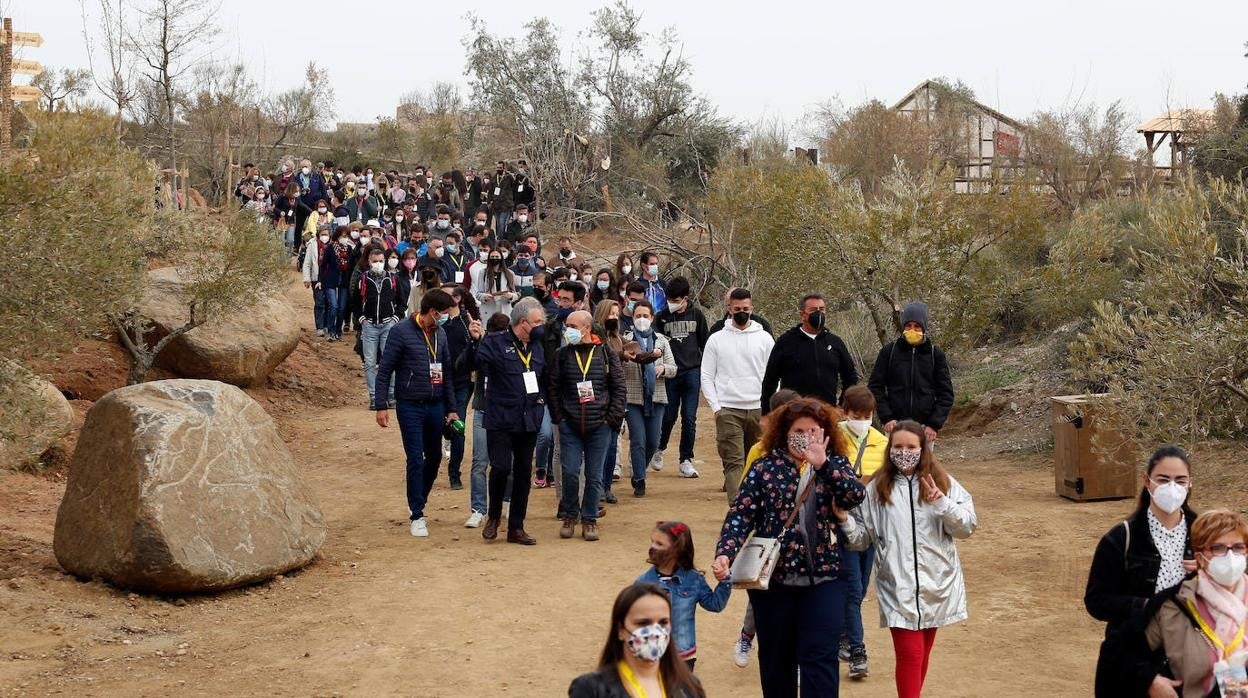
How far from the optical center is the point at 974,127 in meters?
51.3

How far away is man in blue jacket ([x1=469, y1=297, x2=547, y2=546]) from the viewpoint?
10.9 m

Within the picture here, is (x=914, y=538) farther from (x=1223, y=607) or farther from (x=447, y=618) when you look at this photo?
(x=447, y=618)

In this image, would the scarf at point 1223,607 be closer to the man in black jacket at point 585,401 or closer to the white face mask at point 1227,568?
the white face mask at point 1227,568

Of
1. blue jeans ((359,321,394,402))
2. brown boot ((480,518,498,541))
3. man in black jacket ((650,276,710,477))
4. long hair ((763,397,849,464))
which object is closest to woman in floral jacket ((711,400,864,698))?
long hair ((763,397,849,464))

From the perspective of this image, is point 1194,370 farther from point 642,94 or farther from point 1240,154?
point 642,94

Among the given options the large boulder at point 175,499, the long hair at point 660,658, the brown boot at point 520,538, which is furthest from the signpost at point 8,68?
the long hair at point 660,658

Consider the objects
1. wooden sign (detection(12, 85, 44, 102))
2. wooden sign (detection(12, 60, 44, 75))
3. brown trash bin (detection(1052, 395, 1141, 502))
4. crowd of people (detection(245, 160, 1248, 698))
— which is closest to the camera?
crowd of people (detection(245, 160, 1248, 698))

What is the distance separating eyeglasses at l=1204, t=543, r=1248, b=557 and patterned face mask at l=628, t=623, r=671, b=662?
83.8 inches

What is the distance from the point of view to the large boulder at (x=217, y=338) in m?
17.6

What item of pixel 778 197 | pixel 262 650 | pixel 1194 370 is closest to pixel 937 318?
pixel 778 197

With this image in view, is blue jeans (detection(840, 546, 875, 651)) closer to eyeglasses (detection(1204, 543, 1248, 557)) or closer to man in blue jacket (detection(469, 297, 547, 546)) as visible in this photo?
eyeglasses (detection(1204, 543, 1248, 557))

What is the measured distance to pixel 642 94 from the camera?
4019cm

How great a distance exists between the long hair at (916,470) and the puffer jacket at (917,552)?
2 centimetres

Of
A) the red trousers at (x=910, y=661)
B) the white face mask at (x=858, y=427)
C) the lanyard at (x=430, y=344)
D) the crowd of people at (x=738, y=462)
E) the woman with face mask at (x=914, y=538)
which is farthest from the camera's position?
the lanyard at (x=430, y=344)
